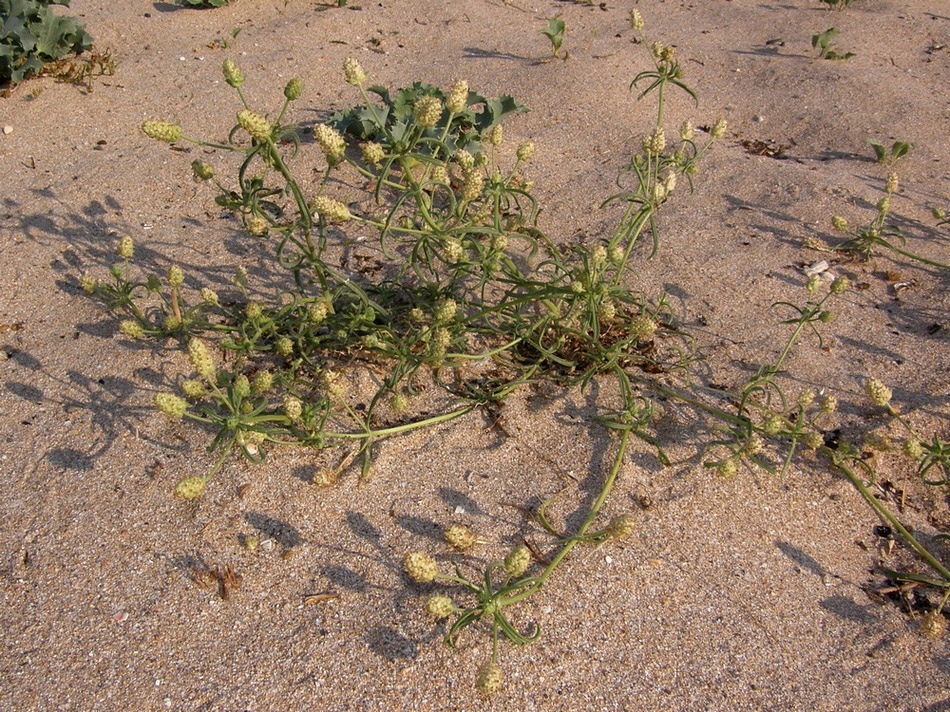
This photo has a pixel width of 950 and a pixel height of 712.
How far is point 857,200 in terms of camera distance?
10.1 ft

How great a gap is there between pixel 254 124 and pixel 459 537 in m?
1.01

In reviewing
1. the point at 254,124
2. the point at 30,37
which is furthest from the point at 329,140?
the point at 30,37

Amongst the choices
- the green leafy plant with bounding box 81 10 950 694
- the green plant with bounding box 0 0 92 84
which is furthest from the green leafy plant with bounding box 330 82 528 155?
the green plant with bounding box 0 0 92 84

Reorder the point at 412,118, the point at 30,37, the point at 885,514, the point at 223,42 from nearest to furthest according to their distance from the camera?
the point at 885,514 < the point at 412,118 < the point at 30,37 < the point at 223,42

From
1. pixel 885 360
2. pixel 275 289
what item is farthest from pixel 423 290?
pixel 885 360

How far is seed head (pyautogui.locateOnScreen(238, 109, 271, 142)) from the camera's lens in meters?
1.57

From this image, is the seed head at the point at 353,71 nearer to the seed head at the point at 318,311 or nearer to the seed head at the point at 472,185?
the seed head at the point at 472,185

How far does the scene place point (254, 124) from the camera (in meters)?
1.59

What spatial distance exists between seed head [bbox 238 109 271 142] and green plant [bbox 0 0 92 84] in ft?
9.33

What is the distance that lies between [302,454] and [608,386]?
90cm

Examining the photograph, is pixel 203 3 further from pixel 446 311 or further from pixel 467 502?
pixel 467 502

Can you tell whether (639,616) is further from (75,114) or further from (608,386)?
(75,114)

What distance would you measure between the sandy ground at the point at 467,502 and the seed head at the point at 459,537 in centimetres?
6

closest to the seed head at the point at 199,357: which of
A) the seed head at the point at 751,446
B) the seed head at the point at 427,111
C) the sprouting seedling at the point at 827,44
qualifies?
the seed head at the point at 427,111
